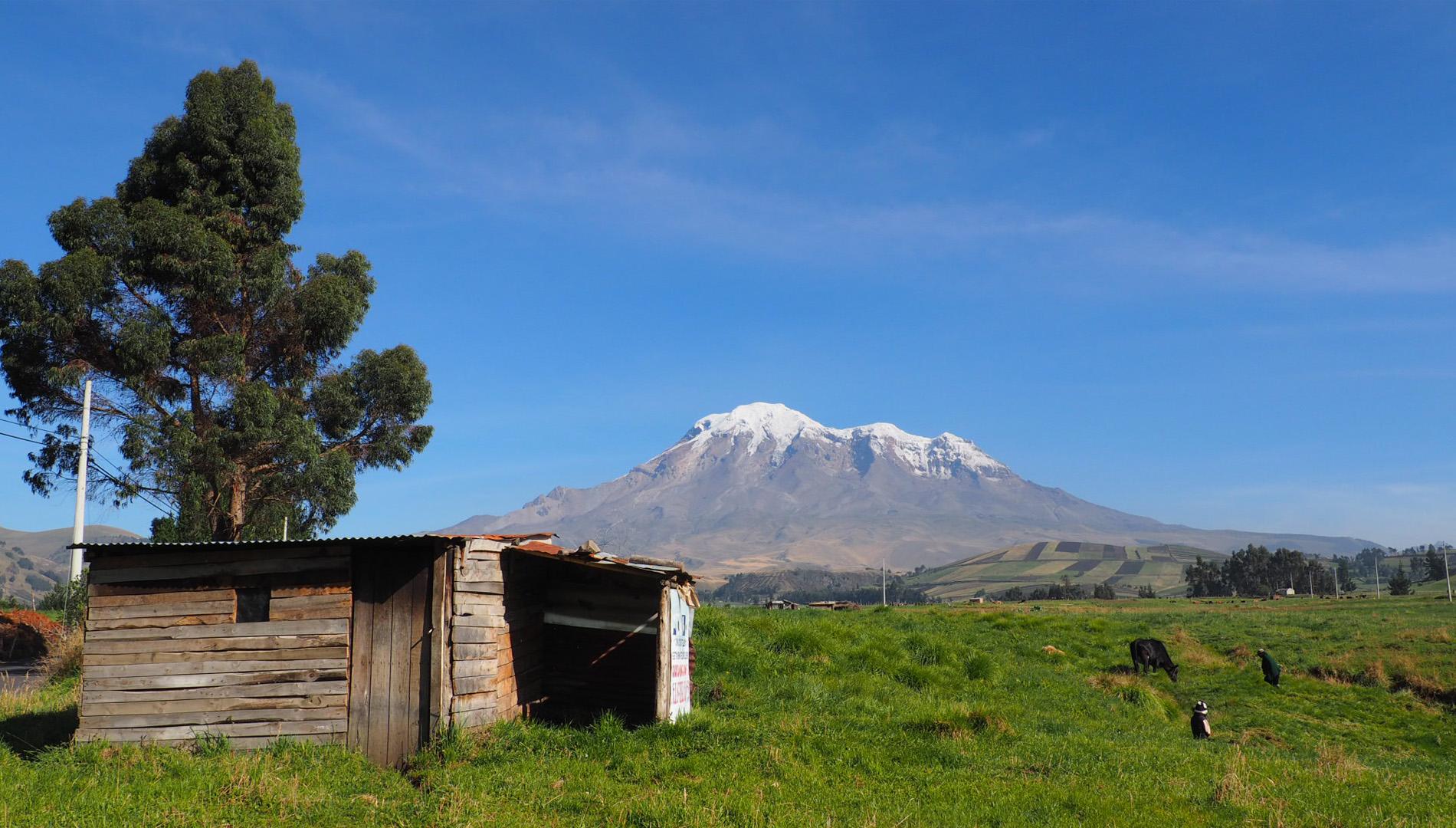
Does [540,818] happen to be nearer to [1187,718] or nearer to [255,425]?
[1187,718]

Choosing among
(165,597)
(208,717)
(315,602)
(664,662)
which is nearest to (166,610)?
(165,597)

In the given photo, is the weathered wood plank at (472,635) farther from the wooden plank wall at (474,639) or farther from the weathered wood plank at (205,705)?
the weathered wood plank at (205,705)

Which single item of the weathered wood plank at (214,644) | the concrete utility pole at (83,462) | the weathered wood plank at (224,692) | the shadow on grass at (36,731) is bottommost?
the shadow on grass at (36,731)

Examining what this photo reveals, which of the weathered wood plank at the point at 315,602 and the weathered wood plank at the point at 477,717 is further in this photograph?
the weathered wood plank at the point at 315,602

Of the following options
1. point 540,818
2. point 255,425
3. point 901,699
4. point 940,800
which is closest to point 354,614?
point 540,818

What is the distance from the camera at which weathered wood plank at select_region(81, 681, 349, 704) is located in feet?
53.7

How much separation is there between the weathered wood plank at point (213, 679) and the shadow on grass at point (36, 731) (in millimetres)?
1072

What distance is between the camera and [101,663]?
663 inches

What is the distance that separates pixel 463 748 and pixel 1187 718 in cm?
2054

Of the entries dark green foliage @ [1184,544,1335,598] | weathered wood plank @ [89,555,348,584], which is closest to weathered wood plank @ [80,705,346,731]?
weathered wood plank @ [89,555,348,584]

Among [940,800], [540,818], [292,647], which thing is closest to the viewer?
[540,818]

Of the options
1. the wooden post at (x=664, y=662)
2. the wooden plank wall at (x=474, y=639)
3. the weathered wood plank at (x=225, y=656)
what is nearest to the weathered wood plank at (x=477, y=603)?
the wooden plank wall at (x=474, y=639)

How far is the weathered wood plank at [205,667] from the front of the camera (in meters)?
16.5

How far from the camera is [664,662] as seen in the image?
17.1m
